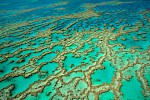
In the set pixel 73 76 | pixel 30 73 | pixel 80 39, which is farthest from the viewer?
pixel 80 39

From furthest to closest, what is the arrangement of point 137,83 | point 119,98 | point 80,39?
point 80,39 → point 137,83 → point 119,98

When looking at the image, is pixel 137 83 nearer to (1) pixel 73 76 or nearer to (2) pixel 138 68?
(2) pixel 138 68

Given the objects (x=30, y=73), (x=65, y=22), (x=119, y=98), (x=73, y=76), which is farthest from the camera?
(x=65, y=22)

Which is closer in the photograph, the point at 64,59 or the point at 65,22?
the point at 64,59

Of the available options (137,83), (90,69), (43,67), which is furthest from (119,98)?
(43,67)

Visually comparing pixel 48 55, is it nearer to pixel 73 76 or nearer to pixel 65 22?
pixel 73 76

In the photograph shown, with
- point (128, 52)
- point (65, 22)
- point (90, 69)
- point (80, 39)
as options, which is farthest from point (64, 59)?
point (65, 22)
